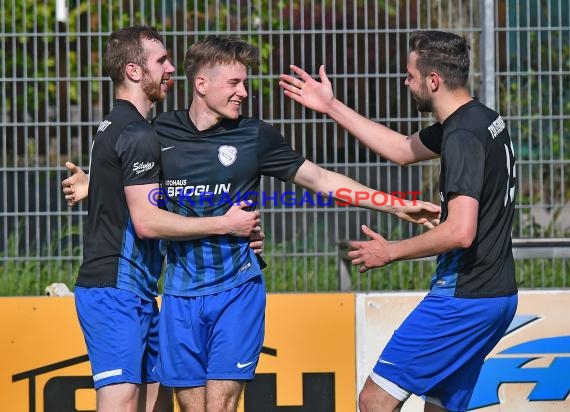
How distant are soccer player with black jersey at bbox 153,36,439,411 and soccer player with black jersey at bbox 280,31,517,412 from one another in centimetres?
61

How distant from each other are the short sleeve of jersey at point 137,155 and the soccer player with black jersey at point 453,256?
3.41 ft

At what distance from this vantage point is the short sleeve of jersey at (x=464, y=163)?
509cm

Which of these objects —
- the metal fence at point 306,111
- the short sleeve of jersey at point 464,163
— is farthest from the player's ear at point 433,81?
the metal fence at point 306,111

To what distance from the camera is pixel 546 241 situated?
7.64 m

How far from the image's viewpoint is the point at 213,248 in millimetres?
5508

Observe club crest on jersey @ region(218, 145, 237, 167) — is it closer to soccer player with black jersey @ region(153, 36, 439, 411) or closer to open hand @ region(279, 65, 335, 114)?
soccer player with black jersey @ region(153, 36, 439, 411)

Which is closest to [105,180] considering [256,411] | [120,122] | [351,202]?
[120,122]

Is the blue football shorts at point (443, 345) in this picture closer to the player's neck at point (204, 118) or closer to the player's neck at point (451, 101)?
the player's neck at point (451, 101)

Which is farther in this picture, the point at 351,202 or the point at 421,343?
the point at 351,202

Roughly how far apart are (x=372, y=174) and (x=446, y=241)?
3.10 metres

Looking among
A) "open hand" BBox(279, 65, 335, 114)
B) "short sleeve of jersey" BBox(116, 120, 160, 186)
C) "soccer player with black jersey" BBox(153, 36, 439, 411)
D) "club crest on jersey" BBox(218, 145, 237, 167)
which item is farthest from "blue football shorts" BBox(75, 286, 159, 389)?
"open hand" BBox(279, 65, 335, 114)

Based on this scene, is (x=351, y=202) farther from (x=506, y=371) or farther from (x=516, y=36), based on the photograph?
(x=516, y=36)

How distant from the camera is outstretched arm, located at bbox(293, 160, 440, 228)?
5.81 m

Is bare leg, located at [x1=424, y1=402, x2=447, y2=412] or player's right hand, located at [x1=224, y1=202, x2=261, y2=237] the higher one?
player's right hand, located at [x1=224, y1=202, x2=261, y2=237]
